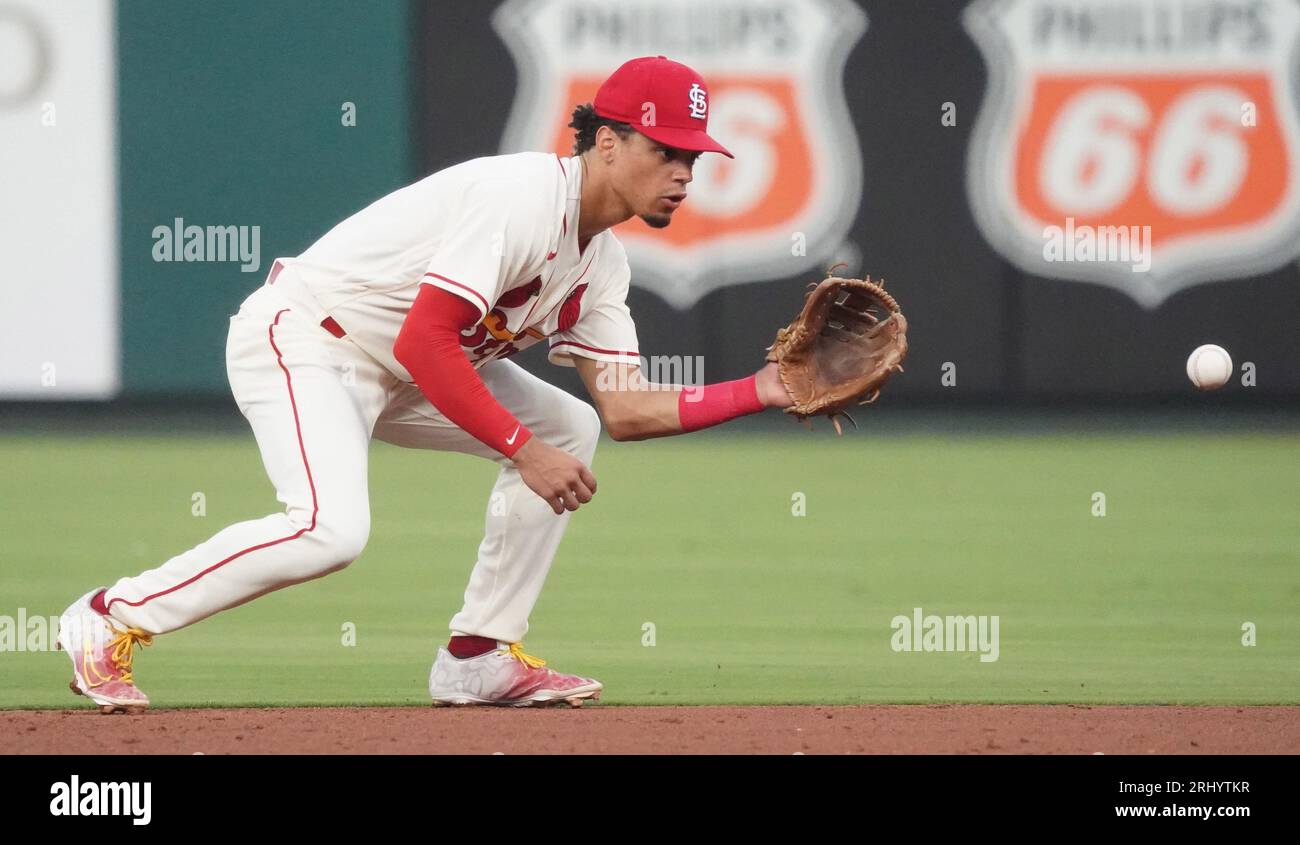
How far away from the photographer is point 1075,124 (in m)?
12.9

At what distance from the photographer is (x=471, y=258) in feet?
14.4

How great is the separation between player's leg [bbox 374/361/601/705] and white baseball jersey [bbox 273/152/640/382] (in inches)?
9.0

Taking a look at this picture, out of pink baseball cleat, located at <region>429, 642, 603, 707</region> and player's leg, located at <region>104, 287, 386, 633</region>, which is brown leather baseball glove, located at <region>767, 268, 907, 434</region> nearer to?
pink baseball cleat, located at <region>429, 642, 603, 707</region>

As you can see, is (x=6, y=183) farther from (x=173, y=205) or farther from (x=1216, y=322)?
(x=1216, y=322)

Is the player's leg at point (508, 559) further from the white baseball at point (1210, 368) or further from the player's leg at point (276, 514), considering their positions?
the white baseball at point (1210, 368)

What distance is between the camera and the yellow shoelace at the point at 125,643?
181 inches

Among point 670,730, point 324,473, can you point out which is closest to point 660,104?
point 324,473

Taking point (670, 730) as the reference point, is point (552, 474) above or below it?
above

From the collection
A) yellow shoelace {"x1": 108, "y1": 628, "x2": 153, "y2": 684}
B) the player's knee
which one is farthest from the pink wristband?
yellow shoelace {"x1": 108, "y1": 628, "x2": 153, "y2": 684}

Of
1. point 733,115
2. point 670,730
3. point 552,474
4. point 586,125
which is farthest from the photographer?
point 733,115

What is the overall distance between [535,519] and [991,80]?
29.1 feet

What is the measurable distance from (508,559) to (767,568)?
2.81 metres

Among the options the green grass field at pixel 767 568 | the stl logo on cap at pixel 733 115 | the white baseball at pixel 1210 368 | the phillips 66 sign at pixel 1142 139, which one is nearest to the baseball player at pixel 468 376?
the green grass field at pixel 767 568

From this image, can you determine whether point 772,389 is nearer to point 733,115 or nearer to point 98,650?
point 98,650
